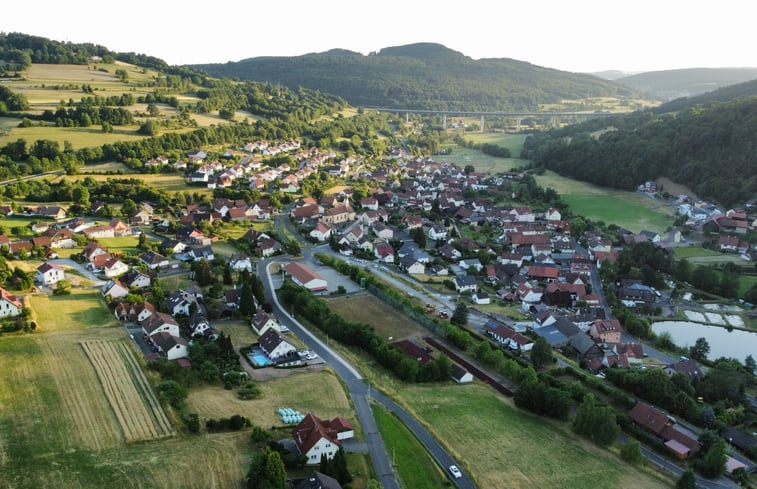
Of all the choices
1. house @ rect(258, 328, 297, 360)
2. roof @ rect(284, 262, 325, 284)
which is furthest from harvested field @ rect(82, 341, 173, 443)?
roof @ rect(284, 262, 325, 284)

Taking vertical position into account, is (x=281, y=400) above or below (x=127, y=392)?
below

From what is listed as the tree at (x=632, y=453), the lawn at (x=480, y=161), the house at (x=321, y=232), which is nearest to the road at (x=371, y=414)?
the tree at (x=632, y=453)

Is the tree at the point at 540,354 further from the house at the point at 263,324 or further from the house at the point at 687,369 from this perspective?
the house at the point at 263,324

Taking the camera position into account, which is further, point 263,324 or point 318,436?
point 263,324

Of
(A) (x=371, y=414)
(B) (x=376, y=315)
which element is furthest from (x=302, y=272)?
(A) (x=371, y=414)

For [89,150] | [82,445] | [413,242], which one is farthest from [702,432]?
[89,150]

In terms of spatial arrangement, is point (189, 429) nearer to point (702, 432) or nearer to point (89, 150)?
point (702, 432)

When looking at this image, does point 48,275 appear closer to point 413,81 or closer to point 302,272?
point 302,272
